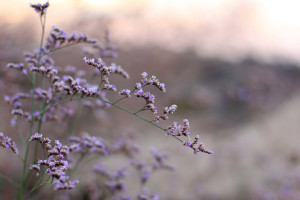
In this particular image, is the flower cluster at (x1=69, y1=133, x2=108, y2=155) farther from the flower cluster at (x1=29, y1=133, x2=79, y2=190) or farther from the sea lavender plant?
the flower cluster at (x1=29, y1=133, x2=79, y2=190)

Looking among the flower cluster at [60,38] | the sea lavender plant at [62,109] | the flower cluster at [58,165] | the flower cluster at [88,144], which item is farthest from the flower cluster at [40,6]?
the flower cluster at [88,144]

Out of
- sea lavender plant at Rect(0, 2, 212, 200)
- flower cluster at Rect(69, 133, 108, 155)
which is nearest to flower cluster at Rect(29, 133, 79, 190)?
sea lavender plant at Rect(0, 2, 212, 200)

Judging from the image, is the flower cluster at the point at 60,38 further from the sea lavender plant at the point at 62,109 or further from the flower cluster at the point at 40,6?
the flower cluster at the point at 40,6

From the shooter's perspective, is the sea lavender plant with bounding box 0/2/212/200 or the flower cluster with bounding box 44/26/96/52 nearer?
the sea lavender plant with bounding box 0/2/212/200

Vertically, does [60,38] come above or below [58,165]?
above

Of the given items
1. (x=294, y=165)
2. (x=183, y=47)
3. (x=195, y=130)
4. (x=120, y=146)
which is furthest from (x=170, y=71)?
(x=120, y=146)

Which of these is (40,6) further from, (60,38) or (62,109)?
(62,109)

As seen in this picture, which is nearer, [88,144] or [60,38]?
[60,38]

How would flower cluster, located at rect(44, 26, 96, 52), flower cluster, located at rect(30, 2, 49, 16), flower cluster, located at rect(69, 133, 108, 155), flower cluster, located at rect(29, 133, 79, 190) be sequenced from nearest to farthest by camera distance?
flower cluster, located at rect(29, 133, 79, 190), flower cluster, located at rect(30, 2, 49, 16), flower cluster, located at rect(44, 26, 96, 52), flower cluster, located at rect(69, 133, 108, 155)

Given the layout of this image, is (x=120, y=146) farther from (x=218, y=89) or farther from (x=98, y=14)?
(x=218, y=89)

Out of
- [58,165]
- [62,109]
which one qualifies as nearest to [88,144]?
[62,109]

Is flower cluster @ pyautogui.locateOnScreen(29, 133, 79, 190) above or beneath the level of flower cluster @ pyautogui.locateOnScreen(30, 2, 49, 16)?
beneath

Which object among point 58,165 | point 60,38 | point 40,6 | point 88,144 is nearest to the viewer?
point 58,165
